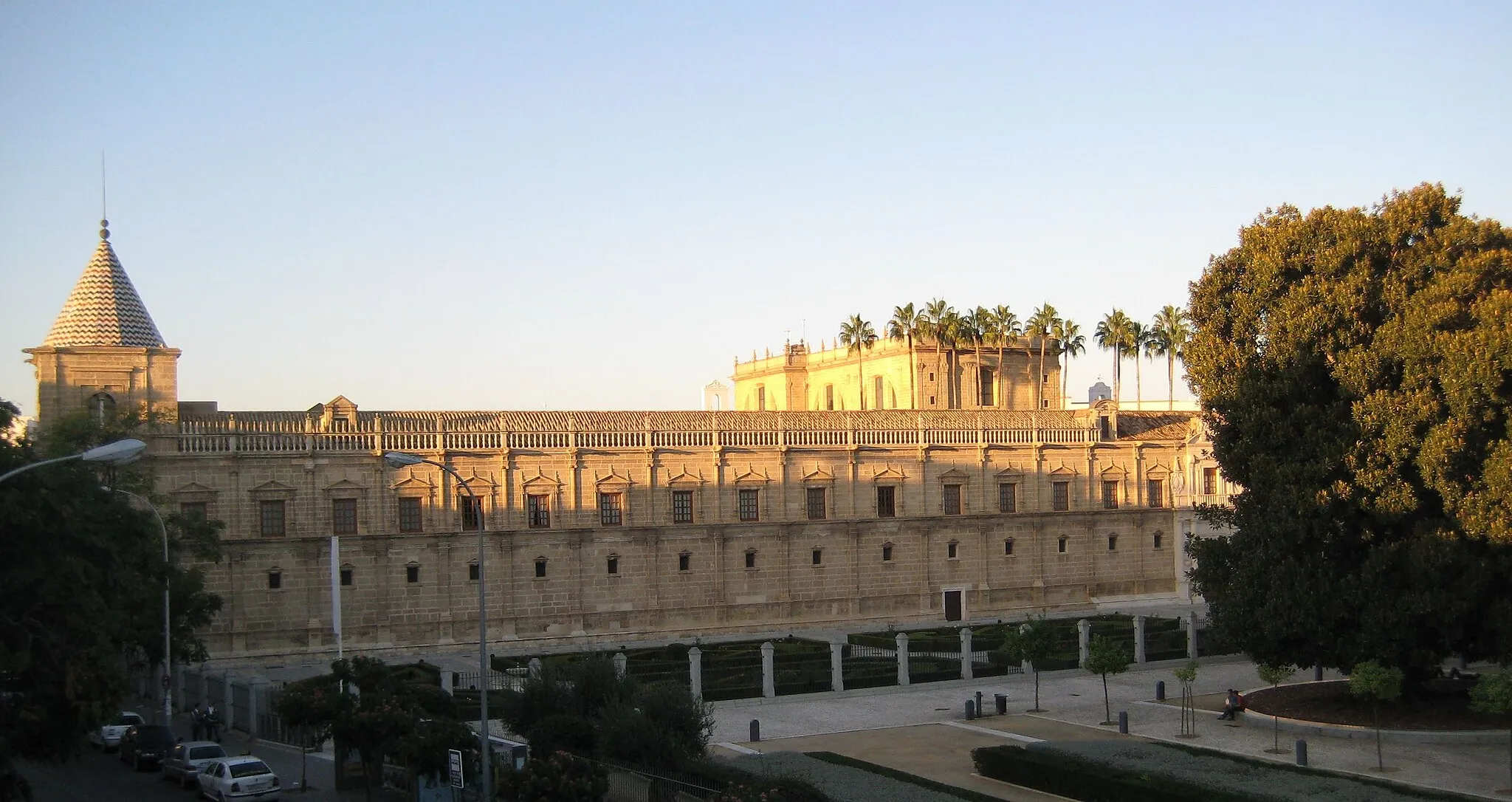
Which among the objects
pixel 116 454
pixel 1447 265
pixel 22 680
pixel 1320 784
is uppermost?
pixel 1447 265

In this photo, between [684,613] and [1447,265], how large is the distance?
30401 mm

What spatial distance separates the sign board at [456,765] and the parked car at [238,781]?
4.67m

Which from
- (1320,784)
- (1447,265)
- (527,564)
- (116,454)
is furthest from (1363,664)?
(527,564)

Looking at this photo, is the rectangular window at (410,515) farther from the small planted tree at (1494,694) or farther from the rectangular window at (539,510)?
the small planted tree at (1494,694)

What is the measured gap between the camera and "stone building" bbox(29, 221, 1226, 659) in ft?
158

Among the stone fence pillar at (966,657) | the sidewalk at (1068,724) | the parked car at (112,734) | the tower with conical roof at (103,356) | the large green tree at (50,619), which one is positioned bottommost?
the sidewalk at (1068,724)

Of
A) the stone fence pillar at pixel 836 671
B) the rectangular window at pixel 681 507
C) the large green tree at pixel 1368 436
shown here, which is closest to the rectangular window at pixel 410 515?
the rectangular window at pixel 681 507

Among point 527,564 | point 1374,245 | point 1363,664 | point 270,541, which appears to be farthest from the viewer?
point 527,564

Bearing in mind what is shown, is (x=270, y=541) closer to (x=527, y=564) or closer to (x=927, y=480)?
(x=527, y=564)

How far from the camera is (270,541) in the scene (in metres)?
47.9

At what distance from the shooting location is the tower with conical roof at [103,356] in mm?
47375

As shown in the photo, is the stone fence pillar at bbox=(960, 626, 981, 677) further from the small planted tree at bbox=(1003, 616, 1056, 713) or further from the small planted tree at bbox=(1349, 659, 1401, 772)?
the small planted tree at bbox=(1349, 659, 1401, 772)

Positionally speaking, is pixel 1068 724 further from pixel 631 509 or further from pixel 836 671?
pixel 631 509

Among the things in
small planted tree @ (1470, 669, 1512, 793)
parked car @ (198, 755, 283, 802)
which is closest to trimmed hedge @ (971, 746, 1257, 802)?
small planted tree @ (1470, 669, 1512, 793)
